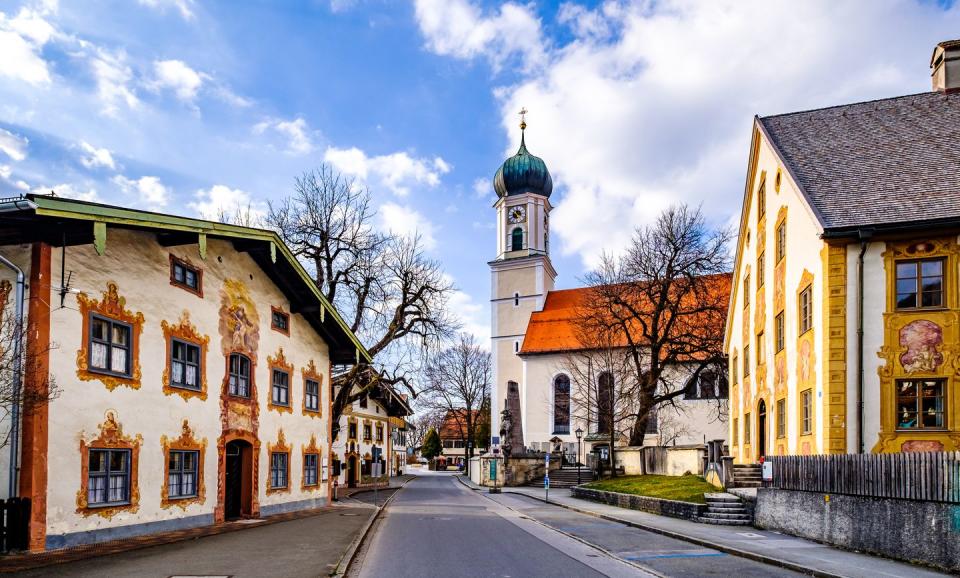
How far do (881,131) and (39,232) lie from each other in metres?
23.0

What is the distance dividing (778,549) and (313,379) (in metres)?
17.4

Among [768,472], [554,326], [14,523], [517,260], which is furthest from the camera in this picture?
[517,260]

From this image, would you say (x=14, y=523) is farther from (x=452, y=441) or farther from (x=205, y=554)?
(x=452, y=441)

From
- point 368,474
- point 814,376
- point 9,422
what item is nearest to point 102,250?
point 9,422

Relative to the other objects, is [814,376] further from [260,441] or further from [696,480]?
[260,441]

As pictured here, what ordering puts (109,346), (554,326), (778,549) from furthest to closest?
(554,326) < (109,346) < (778,549)

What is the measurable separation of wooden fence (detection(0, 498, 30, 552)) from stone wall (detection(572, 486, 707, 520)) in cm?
1646

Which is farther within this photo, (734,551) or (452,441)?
(452,441)

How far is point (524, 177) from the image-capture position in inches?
2783

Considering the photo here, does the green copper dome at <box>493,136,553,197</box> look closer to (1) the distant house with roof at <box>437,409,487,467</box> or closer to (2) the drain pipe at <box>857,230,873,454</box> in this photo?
(1) the distant house with roof at <box>437,409,487,467</box>

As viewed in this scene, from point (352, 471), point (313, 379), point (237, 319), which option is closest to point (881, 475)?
point (237, 319)

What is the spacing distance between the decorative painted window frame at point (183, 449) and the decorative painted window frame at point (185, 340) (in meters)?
0.84

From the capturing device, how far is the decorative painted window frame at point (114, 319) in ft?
50.6

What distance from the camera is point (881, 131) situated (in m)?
24.0
